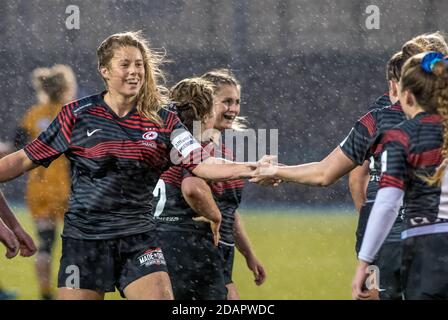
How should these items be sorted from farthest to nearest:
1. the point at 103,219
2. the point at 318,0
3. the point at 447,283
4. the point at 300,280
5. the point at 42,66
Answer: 1. the point at 318,0
2. the point at 42,66
3. the point at 300,280
4. the point at 103,219
5. the point at 447,283

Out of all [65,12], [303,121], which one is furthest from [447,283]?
[65,12]

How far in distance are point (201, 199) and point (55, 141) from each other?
34.8 inches

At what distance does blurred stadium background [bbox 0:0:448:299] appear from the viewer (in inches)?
650

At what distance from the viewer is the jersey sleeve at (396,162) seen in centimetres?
443

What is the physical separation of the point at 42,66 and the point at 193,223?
440 inches

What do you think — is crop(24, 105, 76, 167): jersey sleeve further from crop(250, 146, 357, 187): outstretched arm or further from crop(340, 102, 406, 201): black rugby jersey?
crop(340, 102, 406, 201): black rugby jersey

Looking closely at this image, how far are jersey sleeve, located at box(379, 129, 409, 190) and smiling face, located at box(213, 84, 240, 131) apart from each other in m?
2.11

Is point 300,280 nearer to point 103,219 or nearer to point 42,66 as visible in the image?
point 103,219

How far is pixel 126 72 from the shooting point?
5477mm

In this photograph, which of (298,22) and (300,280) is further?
(298,22)

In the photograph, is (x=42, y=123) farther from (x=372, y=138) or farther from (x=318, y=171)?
(x=372, y=138)

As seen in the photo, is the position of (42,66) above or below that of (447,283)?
above

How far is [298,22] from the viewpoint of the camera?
17047 mm

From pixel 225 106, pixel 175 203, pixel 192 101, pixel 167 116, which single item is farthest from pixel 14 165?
pixel 225 106
